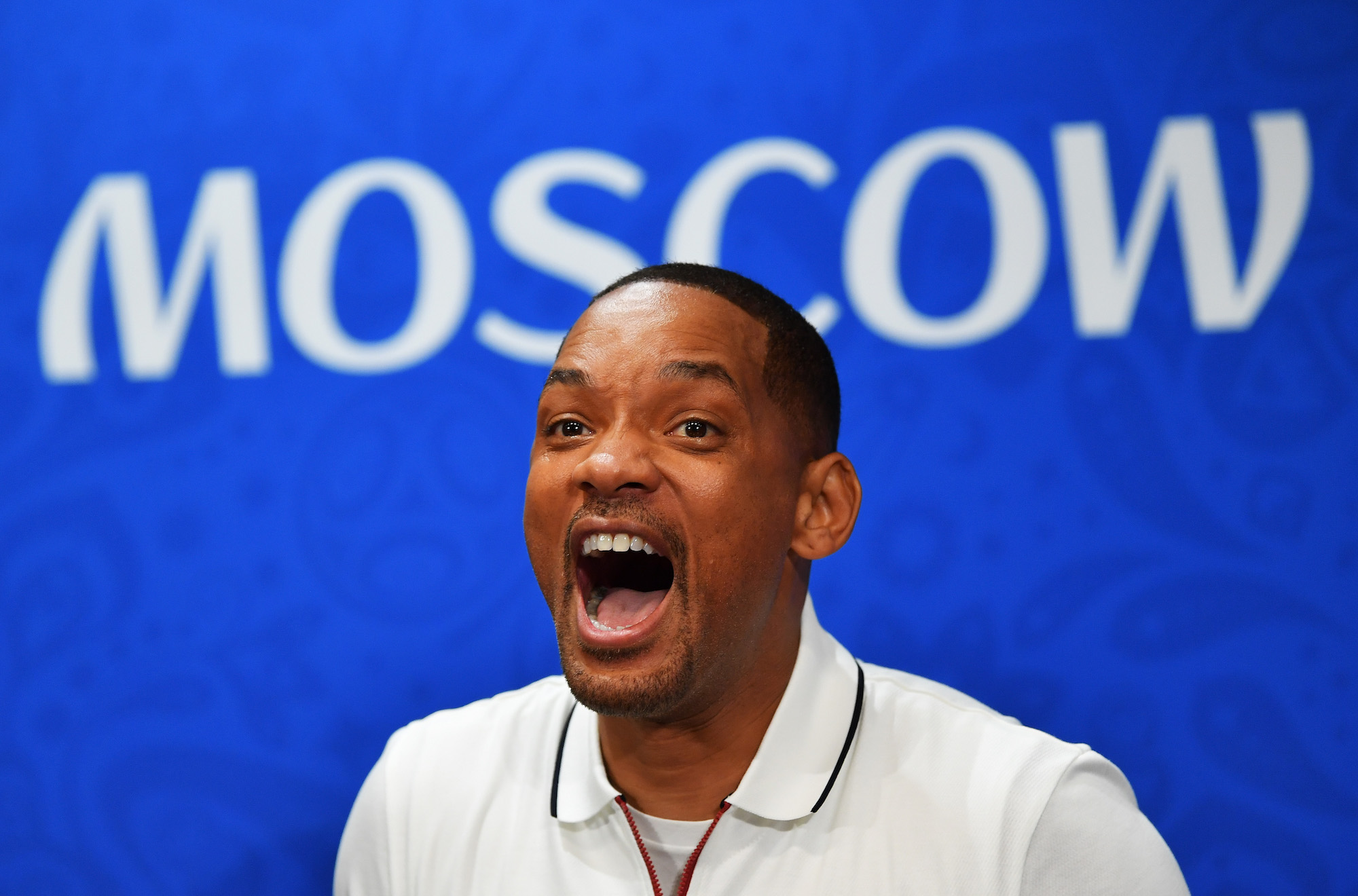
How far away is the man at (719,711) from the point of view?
3.41 feet

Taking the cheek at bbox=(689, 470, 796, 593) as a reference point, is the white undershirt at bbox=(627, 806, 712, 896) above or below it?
below

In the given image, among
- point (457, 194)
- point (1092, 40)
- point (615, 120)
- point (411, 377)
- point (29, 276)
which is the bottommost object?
point (411, 377)

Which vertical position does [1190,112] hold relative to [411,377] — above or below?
above

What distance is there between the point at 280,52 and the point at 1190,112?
1.24m

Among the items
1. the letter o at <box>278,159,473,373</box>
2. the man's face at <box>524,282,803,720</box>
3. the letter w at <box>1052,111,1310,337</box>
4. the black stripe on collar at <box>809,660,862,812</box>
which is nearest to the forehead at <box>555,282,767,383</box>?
the man's face at <box>524,282,803,720</box>

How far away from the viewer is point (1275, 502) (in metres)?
1.47

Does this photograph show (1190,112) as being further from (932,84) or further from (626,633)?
(626,633)

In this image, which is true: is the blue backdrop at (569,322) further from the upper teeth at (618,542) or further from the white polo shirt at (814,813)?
the upper teeth at (618,542)

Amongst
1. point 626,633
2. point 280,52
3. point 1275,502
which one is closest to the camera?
point 626,633

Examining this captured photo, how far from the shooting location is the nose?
1.02 metres

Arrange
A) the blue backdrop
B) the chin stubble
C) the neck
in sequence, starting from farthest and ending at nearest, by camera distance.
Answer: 1. the blue backdrop
2. the neck
3. the chin stubble

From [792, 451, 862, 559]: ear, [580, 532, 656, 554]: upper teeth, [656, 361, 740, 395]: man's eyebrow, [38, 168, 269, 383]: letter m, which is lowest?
[580, 532, 656, 554]: upper teeth

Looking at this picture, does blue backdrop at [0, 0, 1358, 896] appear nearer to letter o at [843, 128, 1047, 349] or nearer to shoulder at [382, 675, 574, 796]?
letter o at [843, 128, 1047, 349]

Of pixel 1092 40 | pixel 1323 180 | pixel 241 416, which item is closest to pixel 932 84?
pixel 1092 40
